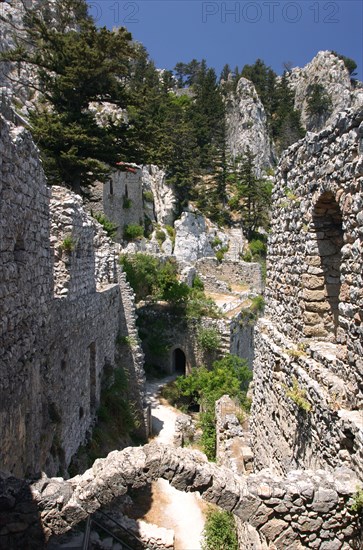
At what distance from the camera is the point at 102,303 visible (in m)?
11.5

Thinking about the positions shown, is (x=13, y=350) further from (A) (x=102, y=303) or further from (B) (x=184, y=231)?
(B) (x=184, y=231)

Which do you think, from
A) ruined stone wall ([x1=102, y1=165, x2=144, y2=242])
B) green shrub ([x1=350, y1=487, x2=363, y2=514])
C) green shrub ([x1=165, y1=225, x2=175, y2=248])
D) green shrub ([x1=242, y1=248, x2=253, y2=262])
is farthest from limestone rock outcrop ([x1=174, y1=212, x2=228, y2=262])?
green shrub ([x1=350, y1=487, x2=363, y2=514])

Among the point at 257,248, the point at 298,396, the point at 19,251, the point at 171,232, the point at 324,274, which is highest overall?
the point at 171,232

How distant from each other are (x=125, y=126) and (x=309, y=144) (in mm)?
13272

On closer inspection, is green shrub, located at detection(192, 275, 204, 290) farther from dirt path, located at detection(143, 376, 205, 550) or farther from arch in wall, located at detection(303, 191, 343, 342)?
arch in wall, located at detection(303, 191, 343, 342)

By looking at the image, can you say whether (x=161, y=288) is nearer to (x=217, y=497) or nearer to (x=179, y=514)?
(x=179, y=514)

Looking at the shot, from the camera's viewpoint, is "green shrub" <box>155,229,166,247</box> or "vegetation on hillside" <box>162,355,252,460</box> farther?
"green shrub" <box>155,229,166,247</box>

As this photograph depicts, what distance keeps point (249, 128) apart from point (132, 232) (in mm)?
37931

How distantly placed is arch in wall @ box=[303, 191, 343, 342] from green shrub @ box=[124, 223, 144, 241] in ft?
101

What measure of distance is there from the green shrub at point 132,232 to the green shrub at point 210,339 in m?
17.3

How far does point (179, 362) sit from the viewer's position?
72.3ft

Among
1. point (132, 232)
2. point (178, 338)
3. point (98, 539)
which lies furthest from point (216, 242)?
point (98, 539)

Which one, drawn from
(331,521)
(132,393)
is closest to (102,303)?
(132,393)

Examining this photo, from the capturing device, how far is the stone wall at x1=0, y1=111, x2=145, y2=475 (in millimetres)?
4500
